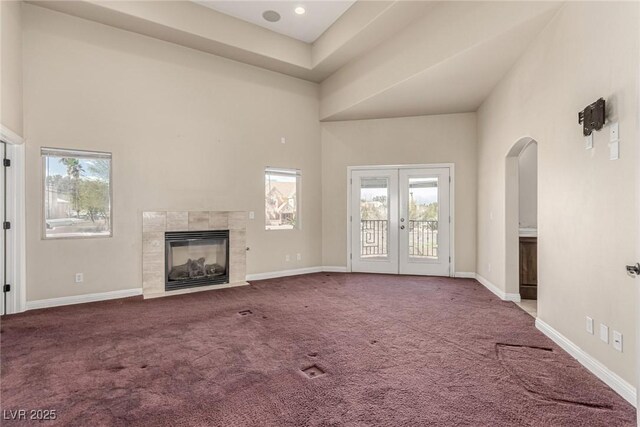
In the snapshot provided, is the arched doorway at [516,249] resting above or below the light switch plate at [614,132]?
below

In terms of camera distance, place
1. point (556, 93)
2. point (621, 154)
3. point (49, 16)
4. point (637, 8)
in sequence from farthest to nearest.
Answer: point (49, 16), point (556, 93), point (621, 154), point (637, 8)

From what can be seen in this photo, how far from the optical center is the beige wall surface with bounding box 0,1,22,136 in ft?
11.3

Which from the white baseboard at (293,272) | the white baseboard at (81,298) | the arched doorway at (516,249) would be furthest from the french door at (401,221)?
the white baseboard at (81,298)

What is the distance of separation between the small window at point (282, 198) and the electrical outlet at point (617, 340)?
16.5 feet

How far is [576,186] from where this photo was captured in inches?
110

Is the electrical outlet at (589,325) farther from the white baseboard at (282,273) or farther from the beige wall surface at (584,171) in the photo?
the white baseboard at (282,273)

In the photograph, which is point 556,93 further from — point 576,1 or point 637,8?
point 637,8

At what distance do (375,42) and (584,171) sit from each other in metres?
3.70

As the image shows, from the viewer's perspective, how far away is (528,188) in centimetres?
547

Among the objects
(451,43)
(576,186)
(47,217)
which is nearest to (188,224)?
(47,217)

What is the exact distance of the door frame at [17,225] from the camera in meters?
3.98

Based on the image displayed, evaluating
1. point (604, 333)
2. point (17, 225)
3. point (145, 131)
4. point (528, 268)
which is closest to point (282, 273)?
point (145, 131)

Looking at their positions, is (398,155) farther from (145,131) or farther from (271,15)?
(145,131)

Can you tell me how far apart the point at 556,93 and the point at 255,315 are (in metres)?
4.17
